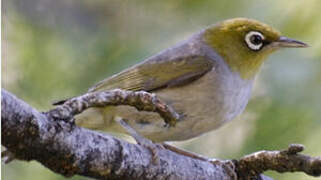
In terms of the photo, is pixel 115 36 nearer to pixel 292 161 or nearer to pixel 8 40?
pixel 8 40

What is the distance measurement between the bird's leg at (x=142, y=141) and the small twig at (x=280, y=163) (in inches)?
18.3

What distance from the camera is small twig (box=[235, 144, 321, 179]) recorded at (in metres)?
2.98

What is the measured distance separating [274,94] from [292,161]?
965mm

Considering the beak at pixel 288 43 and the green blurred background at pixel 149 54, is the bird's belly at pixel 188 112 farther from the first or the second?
the beak at pixel 288 43

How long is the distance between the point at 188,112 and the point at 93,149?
1253 mm

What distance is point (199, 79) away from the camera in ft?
13.4

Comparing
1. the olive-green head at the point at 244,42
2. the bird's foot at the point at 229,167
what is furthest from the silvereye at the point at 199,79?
the bird's foot at the point at 229,167

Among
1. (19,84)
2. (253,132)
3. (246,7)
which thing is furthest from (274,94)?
(19,84)

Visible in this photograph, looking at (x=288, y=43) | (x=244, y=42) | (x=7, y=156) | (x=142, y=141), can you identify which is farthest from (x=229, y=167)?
(x=244, y=42)

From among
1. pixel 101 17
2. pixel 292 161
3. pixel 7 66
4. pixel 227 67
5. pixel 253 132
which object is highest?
pixel 101 17

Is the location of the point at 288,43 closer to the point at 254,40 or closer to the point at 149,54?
the point at 254,40

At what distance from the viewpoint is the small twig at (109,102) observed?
2.50 meters

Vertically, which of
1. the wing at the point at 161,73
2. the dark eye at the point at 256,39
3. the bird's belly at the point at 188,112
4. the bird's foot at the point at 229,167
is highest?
the dark eye at the point at 256,39

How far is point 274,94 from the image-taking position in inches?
156
